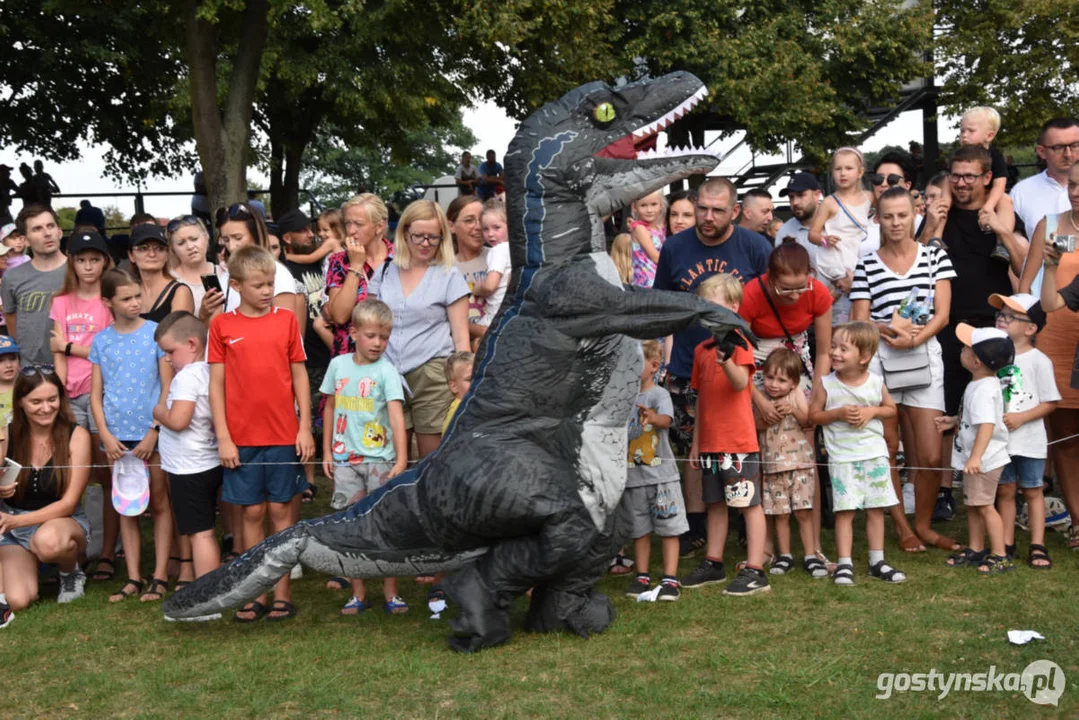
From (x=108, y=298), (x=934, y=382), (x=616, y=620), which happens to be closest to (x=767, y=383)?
(x=934, y=382)

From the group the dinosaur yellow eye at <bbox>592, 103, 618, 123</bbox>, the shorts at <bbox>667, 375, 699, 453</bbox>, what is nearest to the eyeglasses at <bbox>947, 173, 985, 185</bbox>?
the shorts at <bbox>667, 375, 699, 453</bbox>

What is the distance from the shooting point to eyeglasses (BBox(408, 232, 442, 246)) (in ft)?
19.0

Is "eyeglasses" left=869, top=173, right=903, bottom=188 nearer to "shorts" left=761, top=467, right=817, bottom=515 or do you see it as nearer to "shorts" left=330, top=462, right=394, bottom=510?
"shorts" left=761, top=467, right=817, bottom=515

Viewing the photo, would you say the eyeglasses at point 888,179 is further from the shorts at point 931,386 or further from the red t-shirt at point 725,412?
the red t-shirt at point 725,412

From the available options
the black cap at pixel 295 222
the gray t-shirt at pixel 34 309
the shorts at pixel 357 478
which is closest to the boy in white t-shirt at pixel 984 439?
the shorts at pixel 357 478

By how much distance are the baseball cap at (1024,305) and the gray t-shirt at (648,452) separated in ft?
5.98

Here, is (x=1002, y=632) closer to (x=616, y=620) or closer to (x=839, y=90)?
(x=616, y=620)

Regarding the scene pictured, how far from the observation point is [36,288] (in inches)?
264

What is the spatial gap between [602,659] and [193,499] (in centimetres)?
228

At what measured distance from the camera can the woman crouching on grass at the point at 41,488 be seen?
5688mm

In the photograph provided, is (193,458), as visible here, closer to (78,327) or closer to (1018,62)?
(78,327)

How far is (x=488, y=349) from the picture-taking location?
4.82 m

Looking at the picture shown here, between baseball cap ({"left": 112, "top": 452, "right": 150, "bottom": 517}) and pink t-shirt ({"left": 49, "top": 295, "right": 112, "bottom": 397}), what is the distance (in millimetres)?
653

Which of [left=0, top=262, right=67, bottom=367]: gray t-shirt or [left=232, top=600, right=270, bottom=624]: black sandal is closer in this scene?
[left=232, top=600, right=270, bottom=624]: black sandal
